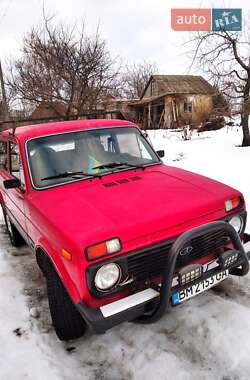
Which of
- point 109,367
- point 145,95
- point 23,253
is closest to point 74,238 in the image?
point 109,367

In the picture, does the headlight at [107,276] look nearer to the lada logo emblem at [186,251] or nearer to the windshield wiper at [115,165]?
the lada logo emblem at [186,251]

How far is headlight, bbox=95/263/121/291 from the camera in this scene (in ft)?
7.21

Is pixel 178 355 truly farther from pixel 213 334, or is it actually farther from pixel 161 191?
pixel 161 191

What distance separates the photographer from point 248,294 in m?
3.14

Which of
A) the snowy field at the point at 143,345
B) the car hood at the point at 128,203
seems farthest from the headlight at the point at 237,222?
the snowy field at the point at 143,345

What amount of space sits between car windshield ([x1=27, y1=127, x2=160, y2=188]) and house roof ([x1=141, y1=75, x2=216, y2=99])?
27961 mm

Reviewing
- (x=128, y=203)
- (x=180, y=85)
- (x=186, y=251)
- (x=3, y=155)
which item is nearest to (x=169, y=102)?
(x=180, y=85)

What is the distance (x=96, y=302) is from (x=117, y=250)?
0.42 m

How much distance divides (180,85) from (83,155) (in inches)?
1243

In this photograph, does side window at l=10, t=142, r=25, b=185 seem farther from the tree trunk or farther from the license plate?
the tree trunk

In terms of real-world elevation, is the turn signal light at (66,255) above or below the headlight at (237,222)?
above

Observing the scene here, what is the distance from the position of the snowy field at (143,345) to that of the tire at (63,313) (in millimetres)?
141

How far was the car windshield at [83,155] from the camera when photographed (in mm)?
3195

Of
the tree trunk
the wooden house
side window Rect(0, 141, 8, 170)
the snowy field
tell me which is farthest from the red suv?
the wooden house
